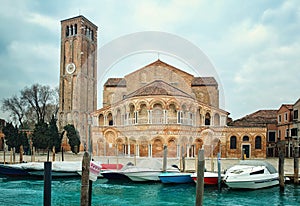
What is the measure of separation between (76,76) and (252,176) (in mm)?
31582

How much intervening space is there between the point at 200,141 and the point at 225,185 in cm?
1534

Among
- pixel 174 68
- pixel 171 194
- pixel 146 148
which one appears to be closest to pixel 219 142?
pixel 146 148

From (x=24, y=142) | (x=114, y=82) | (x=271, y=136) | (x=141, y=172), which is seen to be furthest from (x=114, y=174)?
(x=114, y=82)

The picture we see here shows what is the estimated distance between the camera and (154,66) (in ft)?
105

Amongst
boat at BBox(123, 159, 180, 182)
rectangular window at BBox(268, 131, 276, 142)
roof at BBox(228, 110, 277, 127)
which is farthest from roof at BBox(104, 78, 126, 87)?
boat at BBox(123, 159, 180, 182)

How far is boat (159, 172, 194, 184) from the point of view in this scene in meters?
15.7

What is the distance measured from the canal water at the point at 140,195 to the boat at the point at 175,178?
0.32 meters

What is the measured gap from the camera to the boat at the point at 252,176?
46.3 feet

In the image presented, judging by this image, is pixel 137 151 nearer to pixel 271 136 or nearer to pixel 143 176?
pixel 143 176

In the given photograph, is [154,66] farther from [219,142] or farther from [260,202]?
[260,202]

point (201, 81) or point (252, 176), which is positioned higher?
point (201, 81)

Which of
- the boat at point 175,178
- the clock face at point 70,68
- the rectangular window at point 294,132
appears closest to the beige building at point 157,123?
the rectangular window at point 294,132

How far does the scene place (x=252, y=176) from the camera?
46.9ft

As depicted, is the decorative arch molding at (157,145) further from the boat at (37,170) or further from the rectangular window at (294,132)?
the rectangular window at (294,132)
